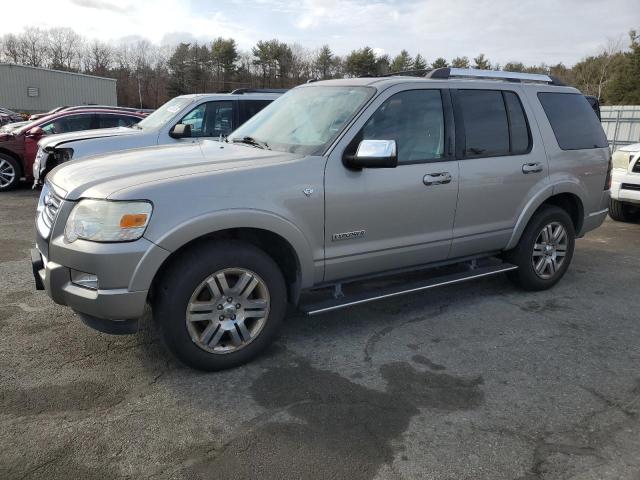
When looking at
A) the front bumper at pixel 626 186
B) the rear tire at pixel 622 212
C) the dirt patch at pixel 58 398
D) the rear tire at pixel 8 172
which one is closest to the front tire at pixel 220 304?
the dirt patch at pixel 58 398

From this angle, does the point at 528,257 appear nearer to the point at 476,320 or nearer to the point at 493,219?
the point at 493,219

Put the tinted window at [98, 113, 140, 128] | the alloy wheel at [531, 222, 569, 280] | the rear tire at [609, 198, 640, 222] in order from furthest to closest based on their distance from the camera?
the tinted window at [98, 113, 140, 128]
the rear tire at [609, 198, 640, 222]
the alloy wheel at [531, 222, 569, 280]

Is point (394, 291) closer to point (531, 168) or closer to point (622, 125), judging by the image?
point (531, 168)

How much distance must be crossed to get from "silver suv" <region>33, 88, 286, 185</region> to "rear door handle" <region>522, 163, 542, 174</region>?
490 cm

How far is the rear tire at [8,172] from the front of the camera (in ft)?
35.4

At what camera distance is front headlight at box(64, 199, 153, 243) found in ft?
9.80

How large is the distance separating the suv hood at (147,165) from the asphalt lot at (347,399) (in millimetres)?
1188

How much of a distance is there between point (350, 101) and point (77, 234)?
2122mm

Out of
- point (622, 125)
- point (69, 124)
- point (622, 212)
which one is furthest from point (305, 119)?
point (622, 125)

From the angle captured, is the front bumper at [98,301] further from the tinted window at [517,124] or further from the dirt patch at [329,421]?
the tinted window at [517,124]

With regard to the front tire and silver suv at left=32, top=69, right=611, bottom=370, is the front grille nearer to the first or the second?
silver suv at left=32, top=69, right=611, bottom=370

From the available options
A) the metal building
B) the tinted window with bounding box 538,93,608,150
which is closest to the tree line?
the metal building

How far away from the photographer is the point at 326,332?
13.6 ft

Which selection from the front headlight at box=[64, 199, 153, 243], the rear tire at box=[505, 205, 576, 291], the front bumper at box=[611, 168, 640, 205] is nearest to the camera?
the front headlight at box=[64, 199, 153, 243]
